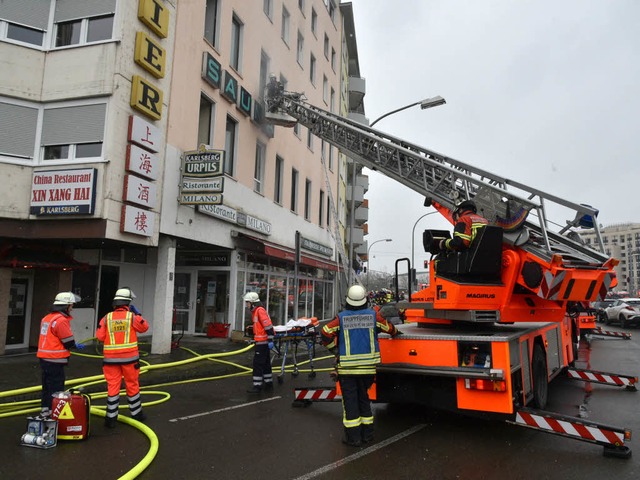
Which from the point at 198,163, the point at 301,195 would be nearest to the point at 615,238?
the point at 301,195

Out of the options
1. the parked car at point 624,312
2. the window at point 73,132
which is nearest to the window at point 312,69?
the window at point 73,132

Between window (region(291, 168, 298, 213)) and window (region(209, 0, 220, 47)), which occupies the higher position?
window (region(209, 0, 220, 47))

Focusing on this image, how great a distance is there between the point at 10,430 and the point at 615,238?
149920 millimetres

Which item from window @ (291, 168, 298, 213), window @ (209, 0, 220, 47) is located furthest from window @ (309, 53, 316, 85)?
window @ (209, 0, 220, 47)

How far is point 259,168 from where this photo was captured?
17016 millimetres

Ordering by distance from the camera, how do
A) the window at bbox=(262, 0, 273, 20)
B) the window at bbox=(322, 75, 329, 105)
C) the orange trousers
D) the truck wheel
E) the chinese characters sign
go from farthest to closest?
the window at bbox=(322, 75, 329, 105), the window at bbox=(262, 0, 273, 20), the chinese characters sign, the truck wheel, the orange trousers

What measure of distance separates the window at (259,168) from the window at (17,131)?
24.6 ft

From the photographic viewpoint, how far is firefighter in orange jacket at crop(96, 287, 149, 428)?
5672 mm

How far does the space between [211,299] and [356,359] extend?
34.5ft

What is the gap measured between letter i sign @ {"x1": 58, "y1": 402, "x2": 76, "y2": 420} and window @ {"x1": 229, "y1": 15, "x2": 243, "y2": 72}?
12769 millimetres

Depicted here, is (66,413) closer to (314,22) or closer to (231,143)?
(231,143)

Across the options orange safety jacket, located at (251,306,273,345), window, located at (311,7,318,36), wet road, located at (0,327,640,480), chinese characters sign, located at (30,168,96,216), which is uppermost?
window, located at (311,7,318,36)

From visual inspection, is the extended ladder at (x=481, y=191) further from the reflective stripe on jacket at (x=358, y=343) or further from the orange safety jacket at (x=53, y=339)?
the orange safety jacket at (x=53, y=339)

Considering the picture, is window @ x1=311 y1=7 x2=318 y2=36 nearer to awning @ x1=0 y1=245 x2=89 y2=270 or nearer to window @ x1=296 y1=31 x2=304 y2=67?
window @ x1=296 y1=31 x2=304 y2=67
